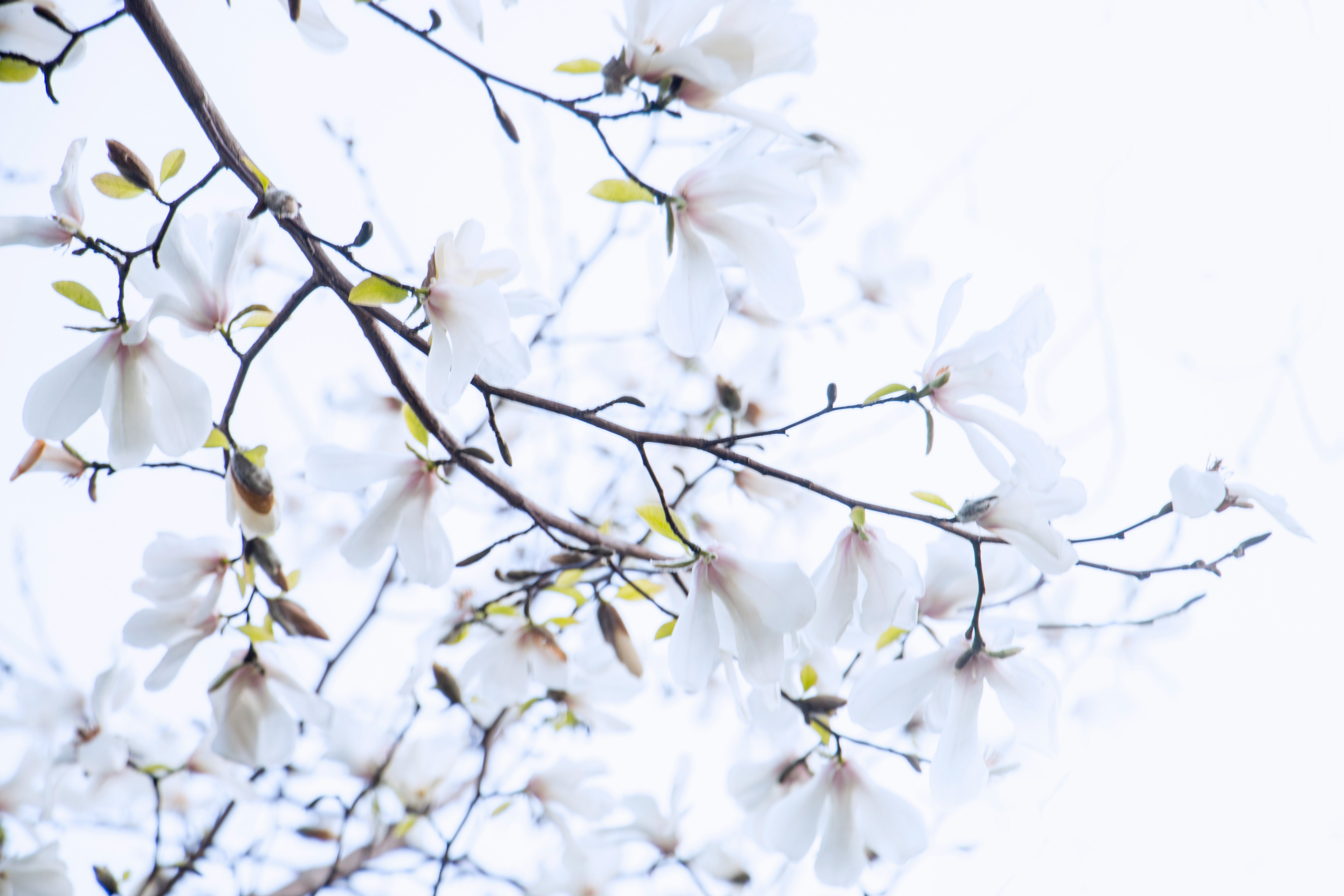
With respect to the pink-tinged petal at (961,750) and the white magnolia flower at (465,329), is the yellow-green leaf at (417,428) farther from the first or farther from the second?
the pink-tinged petal at (961,750)

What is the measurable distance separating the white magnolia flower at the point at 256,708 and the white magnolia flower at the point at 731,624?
30 centimetres

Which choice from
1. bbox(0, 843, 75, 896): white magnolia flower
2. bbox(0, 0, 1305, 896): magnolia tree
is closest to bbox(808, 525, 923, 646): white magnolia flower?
bbox(0, 0, 1305, 896): magnolia tree

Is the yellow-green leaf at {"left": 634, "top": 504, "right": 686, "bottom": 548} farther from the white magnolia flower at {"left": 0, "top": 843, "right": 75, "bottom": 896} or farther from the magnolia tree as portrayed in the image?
the white magnolia flower at {"left": 0, "top": 843, "right": 75, "bottom": 896}

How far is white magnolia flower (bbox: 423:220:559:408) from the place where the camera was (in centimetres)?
35

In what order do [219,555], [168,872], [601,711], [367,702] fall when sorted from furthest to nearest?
[367,702]
[168,872]
[601,711]
[219,555]

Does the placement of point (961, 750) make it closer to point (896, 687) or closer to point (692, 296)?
point (896, 687)

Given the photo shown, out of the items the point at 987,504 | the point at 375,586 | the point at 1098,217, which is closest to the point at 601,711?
the point at 375,586

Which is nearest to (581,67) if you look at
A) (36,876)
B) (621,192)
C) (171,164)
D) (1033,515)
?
(621,192)

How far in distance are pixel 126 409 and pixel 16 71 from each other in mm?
188

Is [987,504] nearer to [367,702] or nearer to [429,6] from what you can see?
[429,6]

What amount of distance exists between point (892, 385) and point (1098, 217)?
2.49 feet

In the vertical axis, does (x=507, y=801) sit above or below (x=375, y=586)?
below

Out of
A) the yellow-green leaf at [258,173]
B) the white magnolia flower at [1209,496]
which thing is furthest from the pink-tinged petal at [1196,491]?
the yellow-green leaf at [258,173]

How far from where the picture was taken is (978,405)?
40 cm
